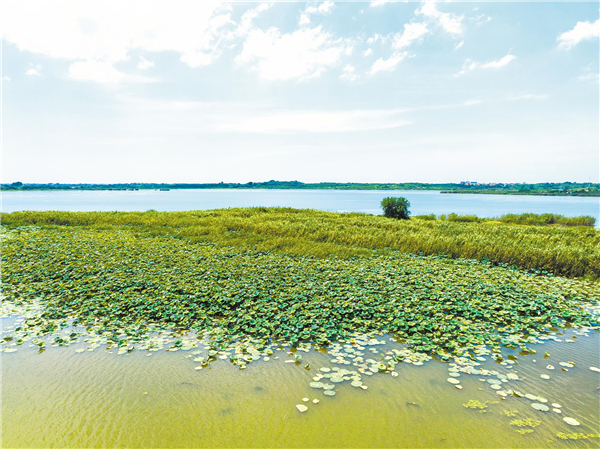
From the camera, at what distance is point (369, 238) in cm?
1864

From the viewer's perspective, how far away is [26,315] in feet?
27.7

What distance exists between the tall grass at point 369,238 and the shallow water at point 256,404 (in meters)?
9.13

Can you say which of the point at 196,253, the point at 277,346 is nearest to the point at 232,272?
the point at 196,253

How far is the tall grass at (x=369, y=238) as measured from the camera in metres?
14.7

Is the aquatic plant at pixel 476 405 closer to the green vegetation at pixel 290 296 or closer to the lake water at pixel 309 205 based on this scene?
the green vegetation at pixel 290 296

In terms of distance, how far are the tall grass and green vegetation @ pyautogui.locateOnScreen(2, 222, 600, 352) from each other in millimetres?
1560

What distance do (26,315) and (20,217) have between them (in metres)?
23.3

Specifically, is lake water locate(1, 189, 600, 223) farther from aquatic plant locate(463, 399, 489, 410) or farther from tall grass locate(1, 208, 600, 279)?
aquatic plant locate(463, 399, 489, 410)

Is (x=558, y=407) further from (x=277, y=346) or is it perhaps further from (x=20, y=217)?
(x=20, y=217)

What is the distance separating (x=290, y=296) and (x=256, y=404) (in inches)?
171

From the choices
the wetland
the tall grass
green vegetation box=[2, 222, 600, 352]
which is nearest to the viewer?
the wetland

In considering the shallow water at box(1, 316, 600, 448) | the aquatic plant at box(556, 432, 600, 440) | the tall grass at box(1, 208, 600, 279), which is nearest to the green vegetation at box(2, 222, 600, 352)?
the shallow water at box(1, 316, 600, 448)

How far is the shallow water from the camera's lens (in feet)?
15.2

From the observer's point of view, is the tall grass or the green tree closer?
the tall grass
